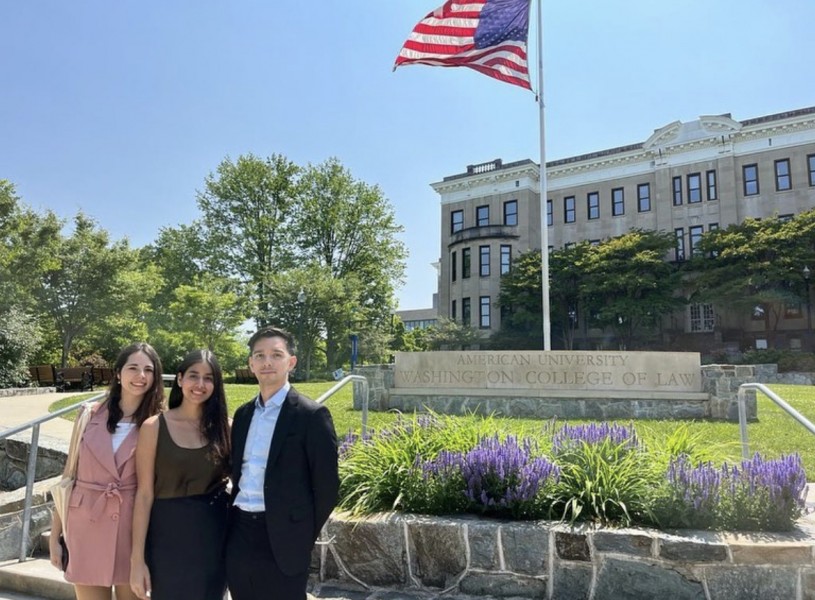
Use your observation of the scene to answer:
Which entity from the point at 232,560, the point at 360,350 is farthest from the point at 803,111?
the point at 232,560

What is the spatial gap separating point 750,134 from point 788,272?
10.5 m

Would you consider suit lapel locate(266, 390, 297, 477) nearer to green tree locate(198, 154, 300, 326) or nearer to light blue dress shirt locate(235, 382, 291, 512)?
light blue dress shirt locate(235, 382, 291, 512)

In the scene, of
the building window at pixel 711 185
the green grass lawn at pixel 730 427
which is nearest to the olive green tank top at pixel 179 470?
the green grass lawn at pixel 730 427

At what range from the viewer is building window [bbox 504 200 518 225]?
40969 mm

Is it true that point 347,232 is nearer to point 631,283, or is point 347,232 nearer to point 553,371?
point 631,283

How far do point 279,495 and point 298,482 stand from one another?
9cm

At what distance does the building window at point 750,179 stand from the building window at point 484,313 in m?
16.9

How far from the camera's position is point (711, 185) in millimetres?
35219

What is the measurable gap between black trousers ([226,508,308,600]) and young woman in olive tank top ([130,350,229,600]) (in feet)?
0.53

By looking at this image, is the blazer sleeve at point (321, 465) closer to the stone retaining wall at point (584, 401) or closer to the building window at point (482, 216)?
the stone retaining wall at point (584, 401)

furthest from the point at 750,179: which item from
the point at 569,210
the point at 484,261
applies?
the point at 484,261

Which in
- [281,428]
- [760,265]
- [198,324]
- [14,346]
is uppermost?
[760,265]

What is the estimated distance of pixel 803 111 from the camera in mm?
32625

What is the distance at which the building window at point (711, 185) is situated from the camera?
35031 millimetres
